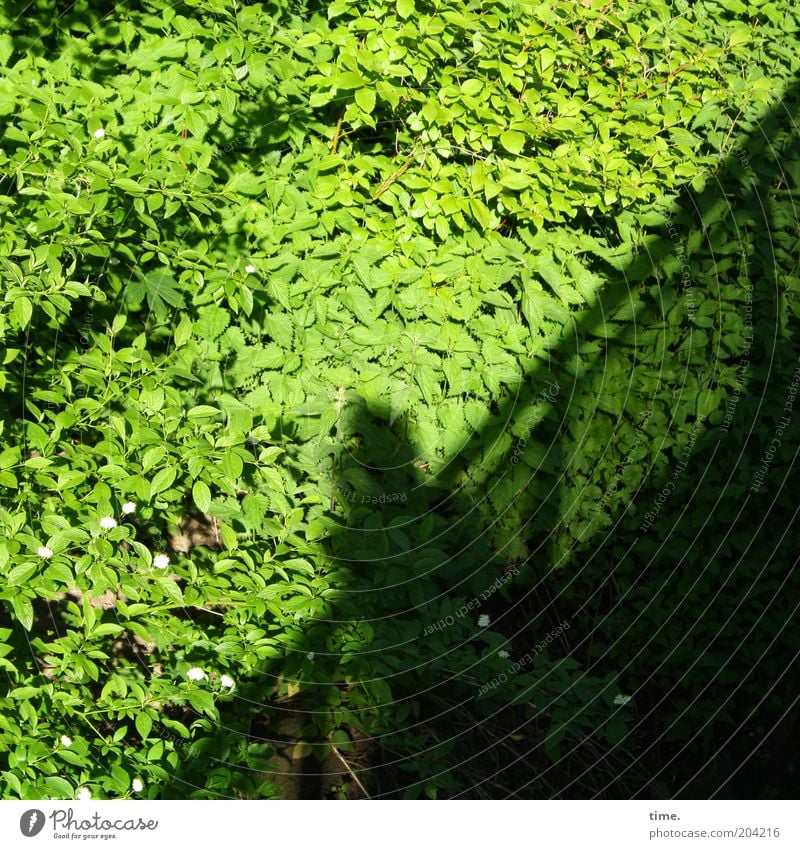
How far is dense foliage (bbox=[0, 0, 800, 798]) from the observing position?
2523 millimetres

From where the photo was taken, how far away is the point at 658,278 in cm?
335

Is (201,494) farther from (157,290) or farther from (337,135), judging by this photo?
(337,135)

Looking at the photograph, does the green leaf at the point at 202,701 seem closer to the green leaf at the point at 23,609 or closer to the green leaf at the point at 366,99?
the green leaf at the point at 23,609

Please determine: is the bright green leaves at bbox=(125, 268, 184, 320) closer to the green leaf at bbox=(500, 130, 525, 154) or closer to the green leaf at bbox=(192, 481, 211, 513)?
the green leaf at bbox=(192, 481, 211, 513)

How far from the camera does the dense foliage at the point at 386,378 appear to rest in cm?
Answer: 252

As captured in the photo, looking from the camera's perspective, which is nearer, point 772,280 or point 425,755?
point 425,755

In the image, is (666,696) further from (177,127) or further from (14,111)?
(14,111)

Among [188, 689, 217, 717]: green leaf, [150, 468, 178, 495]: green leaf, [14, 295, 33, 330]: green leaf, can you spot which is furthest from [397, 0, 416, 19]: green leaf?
[188, 689, 217, 717]: green leaf

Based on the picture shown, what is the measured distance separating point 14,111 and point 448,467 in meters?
1.75

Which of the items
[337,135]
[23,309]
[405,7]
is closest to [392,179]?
[337,135]

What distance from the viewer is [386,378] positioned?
3.04 metres

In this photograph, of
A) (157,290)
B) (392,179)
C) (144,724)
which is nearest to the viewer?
(144,724)

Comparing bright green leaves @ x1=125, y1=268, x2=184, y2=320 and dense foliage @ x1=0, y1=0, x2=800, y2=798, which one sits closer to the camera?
dense foliage @ x1=0, y1=0, x2=800, y2=798
